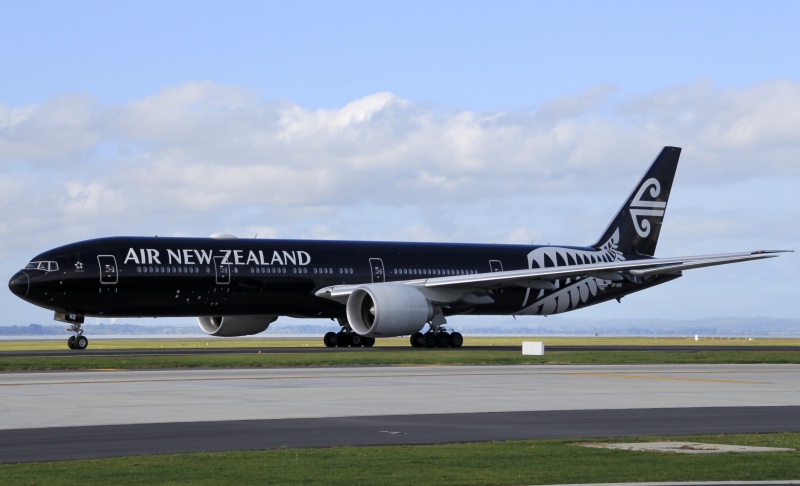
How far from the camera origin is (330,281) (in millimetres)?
47156

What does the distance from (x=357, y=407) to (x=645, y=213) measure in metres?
38.7

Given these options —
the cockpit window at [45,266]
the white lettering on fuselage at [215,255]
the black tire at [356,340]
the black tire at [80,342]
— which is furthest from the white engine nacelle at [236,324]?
the cockpit window at [45,266]

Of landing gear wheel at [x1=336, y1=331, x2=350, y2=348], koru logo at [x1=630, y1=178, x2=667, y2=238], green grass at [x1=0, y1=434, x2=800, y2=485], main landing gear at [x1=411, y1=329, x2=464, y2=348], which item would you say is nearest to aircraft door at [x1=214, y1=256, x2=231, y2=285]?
landing gear wheel at [x1=336, y1=331, x2=350, y2=348]

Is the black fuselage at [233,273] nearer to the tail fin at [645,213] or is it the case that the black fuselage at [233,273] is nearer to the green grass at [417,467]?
the tail fin at [645,213]

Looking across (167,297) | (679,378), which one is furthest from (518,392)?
(167,297)

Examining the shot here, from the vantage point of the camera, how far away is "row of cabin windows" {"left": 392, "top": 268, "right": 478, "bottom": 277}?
1935 inches

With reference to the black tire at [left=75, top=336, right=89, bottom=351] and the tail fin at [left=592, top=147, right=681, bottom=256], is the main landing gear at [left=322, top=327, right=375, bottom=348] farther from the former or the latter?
the tail fin at [left=592, top=147, right=681, bottom=256]

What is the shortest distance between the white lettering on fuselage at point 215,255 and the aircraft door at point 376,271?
2.80 meters

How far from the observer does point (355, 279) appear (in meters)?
47.8

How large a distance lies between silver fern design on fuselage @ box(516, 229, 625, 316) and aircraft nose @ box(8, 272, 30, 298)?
20.5 meters

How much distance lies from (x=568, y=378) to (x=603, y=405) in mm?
7630

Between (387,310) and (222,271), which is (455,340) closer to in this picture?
(387,310)

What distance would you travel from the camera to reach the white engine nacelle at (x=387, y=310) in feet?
144

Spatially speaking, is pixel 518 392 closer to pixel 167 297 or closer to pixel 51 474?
pixel 51 474
